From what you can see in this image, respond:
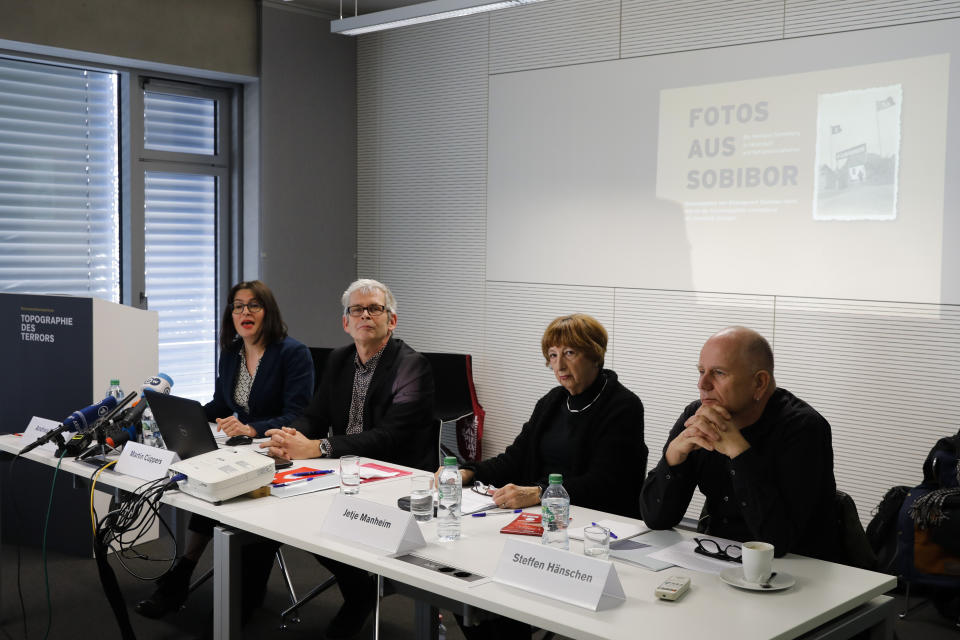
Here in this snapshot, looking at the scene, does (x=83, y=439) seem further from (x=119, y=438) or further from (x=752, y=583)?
(x=752, y=583)

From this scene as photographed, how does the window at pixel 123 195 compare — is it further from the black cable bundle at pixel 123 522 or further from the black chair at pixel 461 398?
the black cable bundle at pixel 123 522

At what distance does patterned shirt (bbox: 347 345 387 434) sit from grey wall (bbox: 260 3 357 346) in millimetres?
2760

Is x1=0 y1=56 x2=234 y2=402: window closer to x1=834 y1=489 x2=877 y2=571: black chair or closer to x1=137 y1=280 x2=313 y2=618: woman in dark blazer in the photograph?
x1=137 y1=280 x2=313 y2=618: woman in dark blazer

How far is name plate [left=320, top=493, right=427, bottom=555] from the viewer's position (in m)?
2.42

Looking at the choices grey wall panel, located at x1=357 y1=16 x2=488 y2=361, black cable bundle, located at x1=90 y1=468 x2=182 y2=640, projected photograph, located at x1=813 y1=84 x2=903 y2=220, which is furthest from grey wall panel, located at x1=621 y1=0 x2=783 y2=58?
black cable bundle, located at x1=90 y1=468 x2=182 y2=640

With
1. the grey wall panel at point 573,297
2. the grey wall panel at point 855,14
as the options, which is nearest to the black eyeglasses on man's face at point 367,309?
the grey wall panel at point 573,297

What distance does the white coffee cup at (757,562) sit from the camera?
7.02 feet

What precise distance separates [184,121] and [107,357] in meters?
2.30

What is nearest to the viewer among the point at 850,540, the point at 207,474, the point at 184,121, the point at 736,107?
the point at 850,540

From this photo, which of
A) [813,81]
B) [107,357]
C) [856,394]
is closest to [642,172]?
[813,81]

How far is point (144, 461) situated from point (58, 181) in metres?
3.16

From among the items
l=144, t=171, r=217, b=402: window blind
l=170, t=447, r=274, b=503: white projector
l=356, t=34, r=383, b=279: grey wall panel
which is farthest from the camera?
l=356, t=34, r=383, b=279: grey wall panel

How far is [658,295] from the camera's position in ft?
17.3

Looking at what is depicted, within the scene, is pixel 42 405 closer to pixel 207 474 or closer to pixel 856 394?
pixel 207 474
